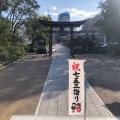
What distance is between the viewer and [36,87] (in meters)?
11.8

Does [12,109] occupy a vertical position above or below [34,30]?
below

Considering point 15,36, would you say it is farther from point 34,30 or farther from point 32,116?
point 32,116

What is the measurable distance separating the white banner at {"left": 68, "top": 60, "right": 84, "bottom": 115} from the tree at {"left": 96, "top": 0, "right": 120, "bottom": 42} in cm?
2371

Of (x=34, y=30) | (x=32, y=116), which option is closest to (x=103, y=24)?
(x=34, y=30)

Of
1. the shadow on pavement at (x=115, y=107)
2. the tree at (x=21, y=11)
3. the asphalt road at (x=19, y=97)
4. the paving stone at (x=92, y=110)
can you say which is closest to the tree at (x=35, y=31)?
the tree at (x=21, y=11)

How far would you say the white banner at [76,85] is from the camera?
6.04 metres

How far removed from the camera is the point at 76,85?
6098mm

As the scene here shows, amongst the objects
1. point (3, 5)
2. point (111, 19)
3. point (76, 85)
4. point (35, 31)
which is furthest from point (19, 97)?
point (35, 31)

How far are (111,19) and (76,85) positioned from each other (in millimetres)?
24793

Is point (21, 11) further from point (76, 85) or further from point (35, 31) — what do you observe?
point (76, 85)

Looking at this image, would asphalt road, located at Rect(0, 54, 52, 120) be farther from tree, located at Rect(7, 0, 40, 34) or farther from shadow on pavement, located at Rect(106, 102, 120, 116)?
tree, located at Rect(7, 0, 40, 34)

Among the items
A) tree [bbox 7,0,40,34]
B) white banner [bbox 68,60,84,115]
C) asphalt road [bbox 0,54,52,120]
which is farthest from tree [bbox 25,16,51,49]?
white banner [bbox 68,60,84,115]

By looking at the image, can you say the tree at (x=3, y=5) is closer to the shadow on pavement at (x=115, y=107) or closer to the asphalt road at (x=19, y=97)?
the asphalt road at (x=19, y=97)

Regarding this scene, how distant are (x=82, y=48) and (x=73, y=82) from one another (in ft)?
126
